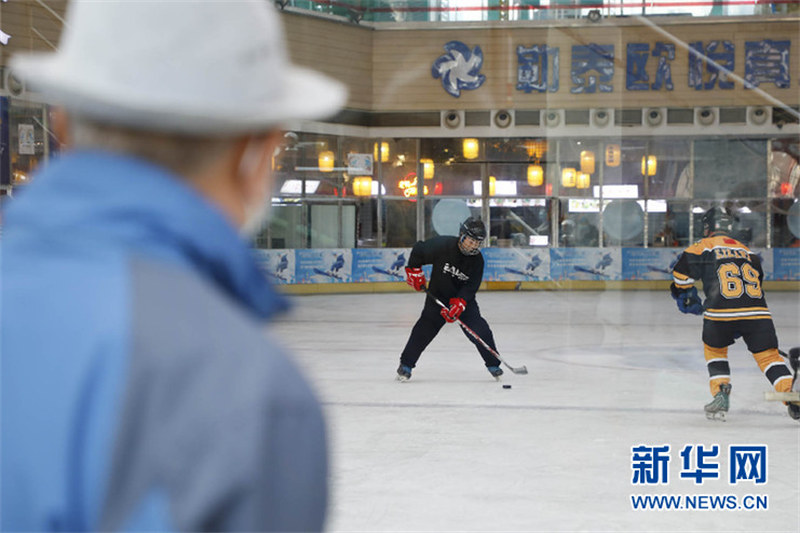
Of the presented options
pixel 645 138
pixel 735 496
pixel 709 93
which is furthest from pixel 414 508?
pixel 645 138

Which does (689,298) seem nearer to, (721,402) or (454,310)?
(721,402)

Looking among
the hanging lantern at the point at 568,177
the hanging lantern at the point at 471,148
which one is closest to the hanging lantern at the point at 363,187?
the hanging lantern at the point at 471,148

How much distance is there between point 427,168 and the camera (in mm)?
15891

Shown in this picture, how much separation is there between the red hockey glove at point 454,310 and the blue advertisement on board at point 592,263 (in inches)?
45.7

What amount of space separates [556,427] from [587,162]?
12.8 feet

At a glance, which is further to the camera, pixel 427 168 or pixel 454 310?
pixel 427 168

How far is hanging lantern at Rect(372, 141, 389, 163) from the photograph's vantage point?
15.7m

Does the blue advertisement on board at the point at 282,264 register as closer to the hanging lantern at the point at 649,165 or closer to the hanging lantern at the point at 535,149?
the hanging lantern at the point at 535,149

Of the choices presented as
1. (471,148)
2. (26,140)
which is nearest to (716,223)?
(26,140)

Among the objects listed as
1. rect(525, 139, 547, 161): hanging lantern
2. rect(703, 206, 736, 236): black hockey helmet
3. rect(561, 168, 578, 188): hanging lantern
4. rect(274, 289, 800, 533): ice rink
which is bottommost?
rect(274, 289, 800, 533): ice rink

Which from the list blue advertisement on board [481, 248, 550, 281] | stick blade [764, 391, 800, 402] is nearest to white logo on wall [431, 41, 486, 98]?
blue advertisement on board [481, 248, 550, 281]

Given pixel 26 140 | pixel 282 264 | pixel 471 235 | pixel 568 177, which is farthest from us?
pixel 282 264

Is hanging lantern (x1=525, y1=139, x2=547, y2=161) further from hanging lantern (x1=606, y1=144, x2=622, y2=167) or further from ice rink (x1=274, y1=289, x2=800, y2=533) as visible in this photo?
hanging lantern (x1=606, y1=144, x2=622, y2=167)

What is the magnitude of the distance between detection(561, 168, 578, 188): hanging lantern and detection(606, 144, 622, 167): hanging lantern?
0.31 m
